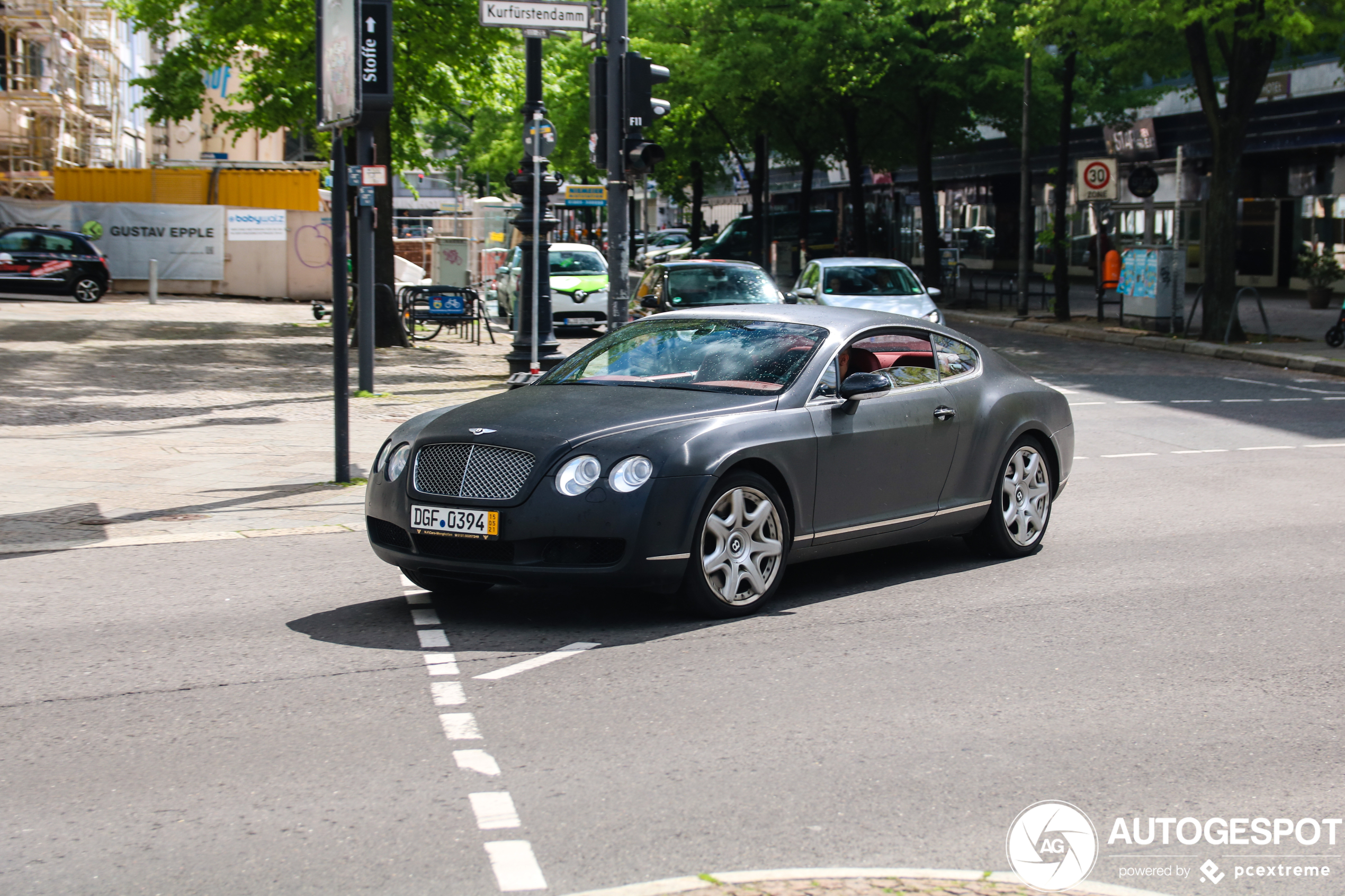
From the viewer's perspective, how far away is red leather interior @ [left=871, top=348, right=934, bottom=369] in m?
7.83

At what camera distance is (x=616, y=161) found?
46.4 ft

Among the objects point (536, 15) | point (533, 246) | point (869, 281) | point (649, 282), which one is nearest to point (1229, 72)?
point (869, 281)

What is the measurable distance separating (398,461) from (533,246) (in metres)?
9.96

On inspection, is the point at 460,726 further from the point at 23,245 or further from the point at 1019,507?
the point at 23,245

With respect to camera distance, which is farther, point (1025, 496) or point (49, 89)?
point (49, 89)

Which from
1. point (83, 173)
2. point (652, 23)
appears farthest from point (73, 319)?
point (652, 23)

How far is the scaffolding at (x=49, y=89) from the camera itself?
4119 centimetres

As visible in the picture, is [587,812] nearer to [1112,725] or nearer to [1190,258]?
[1112,725]

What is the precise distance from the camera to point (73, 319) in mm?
27344

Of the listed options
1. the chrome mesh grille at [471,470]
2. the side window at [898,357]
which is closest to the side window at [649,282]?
the side window at [898,357]

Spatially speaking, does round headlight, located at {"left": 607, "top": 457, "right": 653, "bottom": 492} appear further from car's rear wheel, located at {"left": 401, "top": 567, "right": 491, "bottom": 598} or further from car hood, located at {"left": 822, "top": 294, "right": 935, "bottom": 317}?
car hood, located at {"left": 822, "top": 294, "right": 935, "bottom": 317}

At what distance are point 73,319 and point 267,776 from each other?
2501 cm

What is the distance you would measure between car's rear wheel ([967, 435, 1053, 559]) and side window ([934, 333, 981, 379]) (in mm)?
503

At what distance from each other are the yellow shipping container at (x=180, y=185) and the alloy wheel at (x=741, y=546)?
32637 mm
